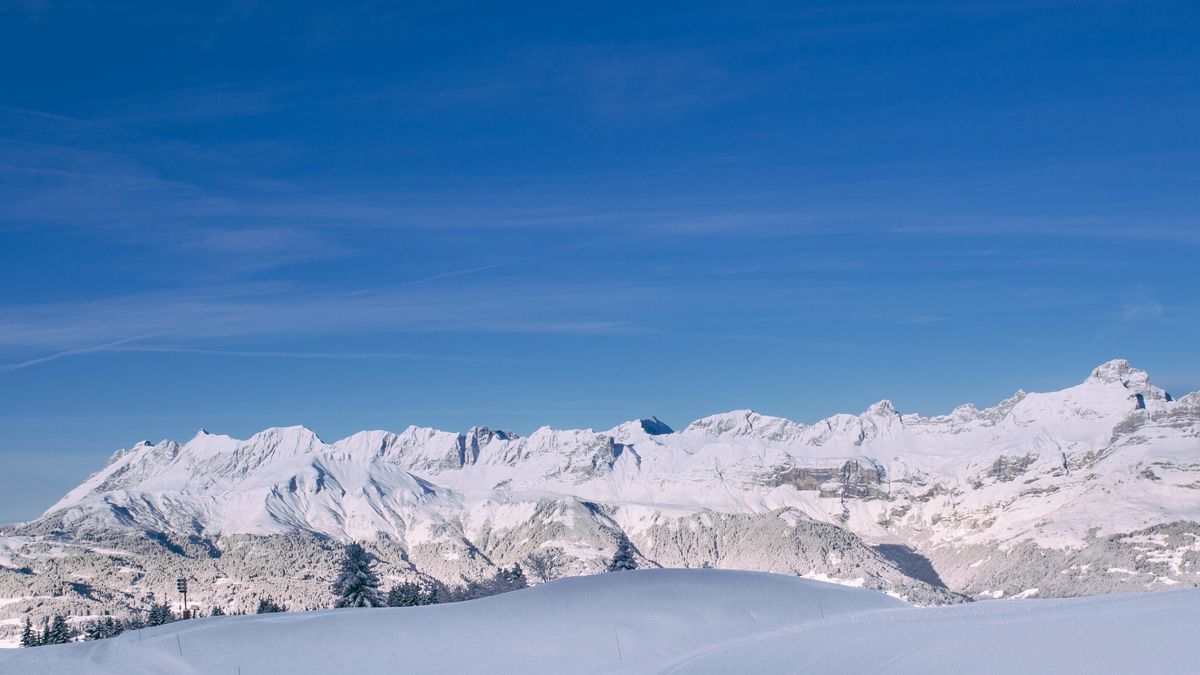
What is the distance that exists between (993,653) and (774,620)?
6.00 m

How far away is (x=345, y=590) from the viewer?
173ft

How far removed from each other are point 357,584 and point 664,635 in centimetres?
3449

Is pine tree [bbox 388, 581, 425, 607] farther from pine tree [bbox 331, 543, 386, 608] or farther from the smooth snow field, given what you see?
the smooth snow field

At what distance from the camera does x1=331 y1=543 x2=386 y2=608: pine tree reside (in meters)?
51.5

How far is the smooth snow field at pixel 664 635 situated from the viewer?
55.2 feet

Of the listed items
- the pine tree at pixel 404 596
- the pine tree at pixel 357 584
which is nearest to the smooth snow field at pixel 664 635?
the pine tree at pixel 357 584

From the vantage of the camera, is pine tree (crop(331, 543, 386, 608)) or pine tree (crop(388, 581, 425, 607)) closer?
pine tree (crop(331, 543, 386, 608))

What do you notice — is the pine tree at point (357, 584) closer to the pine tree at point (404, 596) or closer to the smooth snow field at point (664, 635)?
the pine tree at point (404, 596)

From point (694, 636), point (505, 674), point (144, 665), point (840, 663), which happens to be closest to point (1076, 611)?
point (840, 663)

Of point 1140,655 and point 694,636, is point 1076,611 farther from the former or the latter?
point 694,636

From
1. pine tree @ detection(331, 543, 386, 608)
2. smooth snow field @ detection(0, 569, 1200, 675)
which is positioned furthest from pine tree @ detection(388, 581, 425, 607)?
smooth snow field @ detection(0, 569, 1200, 675)

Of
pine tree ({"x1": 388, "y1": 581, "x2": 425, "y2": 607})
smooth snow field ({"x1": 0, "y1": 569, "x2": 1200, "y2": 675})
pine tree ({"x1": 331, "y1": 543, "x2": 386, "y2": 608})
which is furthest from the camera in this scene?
pine tree ({"x1": 388, "y1": 581, "x2": 425, "y2": 607})

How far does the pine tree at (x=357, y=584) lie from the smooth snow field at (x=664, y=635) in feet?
92.9

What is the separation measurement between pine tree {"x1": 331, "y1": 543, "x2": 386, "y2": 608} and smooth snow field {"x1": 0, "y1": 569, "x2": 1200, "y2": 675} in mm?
28316
